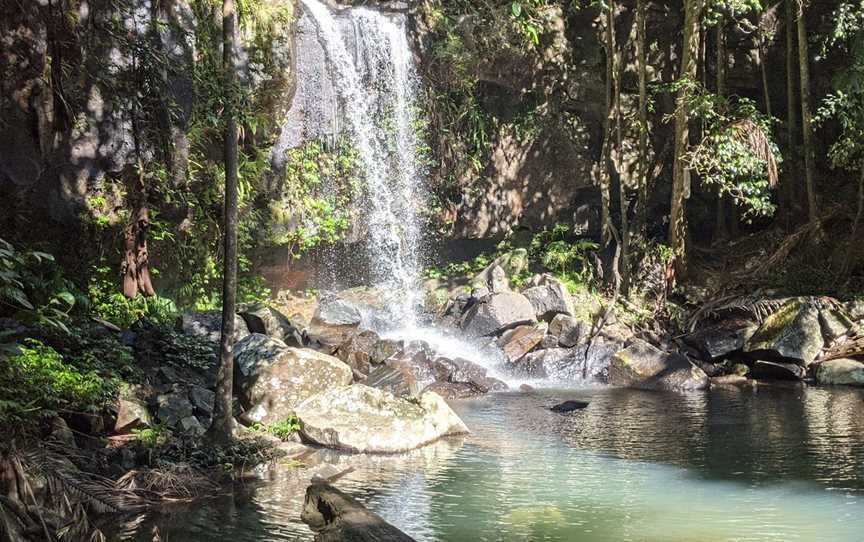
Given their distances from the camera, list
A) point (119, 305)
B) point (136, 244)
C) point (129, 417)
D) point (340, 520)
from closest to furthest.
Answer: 1. point (340, 520)
2. point (129, 417)
3. point (119, 305)
4. point (136, 244)

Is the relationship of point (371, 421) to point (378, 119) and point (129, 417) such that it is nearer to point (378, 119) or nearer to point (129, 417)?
point (129, 417)

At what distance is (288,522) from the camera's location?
6.66 metres

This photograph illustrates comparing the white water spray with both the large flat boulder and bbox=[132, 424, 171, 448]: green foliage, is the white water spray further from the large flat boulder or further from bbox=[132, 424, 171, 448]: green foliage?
bbox=[132, 424, 171, 448]: green foliage

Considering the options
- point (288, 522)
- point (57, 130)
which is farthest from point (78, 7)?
point (288, 522)

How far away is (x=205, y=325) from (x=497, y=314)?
6008 millimetres

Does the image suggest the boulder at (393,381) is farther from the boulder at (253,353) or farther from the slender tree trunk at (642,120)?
the slender tree trunk at (642,120)

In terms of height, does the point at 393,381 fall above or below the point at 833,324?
below

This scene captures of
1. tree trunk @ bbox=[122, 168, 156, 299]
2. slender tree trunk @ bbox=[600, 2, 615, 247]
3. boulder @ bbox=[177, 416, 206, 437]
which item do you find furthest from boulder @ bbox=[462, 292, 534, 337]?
boulder @ bbox=[177, 416, 206, 437]

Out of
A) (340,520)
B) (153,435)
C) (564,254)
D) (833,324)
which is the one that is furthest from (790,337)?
(340,520)

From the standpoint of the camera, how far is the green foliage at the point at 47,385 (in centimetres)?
712

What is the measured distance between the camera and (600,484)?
7797mm

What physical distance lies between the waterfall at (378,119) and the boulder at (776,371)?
6874 mm

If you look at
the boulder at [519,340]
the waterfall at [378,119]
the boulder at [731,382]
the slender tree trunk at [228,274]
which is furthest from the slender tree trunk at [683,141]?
the slender tree trunk at [228,274]

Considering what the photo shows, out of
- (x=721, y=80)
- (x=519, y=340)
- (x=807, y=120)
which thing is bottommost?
(x=519, y=340)
